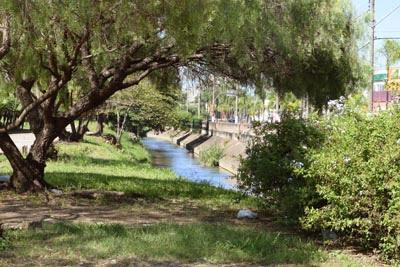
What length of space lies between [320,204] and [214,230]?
59.3 inches

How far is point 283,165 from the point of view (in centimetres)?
873

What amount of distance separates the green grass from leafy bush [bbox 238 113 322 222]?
0.64 m

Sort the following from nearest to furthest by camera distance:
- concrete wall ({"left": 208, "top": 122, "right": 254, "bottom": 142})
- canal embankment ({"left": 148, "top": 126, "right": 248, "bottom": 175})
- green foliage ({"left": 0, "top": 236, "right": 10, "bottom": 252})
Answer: green foliage ({"left": 0, "top": 236, "right": 10, "bottom": 252})
canal embankment ({"left": 148, "top": 126, "right": 248, "bottom": 175})
concrete wall ({"left": 208, "top": 122, "right": 254, "bottom": 142})

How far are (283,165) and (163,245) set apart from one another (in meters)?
2.78

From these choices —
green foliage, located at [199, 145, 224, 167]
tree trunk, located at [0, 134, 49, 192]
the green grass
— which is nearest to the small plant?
the green grass

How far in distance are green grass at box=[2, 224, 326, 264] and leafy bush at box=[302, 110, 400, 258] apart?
0.54 m

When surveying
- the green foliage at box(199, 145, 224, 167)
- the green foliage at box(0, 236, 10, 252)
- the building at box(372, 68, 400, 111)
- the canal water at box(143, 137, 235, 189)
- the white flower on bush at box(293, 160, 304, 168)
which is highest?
the building at box(372, 68, 400, 111)

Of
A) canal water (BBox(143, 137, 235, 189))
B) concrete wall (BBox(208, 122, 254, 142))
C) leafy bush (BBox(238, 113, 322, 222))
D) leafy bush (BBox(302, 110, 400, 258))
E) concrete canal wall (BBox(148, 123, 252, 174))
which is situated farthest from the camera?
concrete wall (BBox(208, 122, 254, 142))

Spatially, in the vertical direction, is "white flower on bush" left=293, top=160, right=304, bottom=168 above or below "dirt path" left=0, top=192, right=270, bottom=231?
above

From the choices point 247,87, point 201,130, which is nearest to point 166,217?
point 247,87

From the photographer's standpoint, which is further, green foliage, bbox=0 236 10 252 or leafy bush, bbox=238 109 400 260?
leafy bush, bbox=238 109 400 260

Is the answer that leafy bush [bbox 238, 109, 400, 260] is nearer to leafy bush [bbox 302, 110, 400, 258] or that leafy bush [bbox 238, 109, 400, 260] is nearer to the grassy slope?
leafy bush [bbox 302, 110, 400, 258]

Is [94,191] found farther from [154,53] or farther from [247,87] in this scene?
[247,87]

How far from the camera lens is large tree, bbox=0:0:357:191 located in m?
6.88
